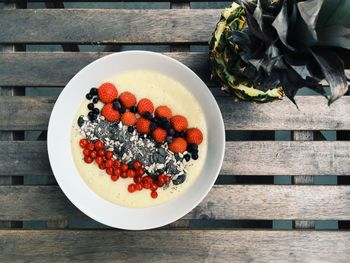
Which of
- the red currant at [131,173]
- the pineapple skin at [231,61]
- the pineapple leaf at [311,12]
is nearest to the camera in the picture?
the pineapple leaf at [311,12]

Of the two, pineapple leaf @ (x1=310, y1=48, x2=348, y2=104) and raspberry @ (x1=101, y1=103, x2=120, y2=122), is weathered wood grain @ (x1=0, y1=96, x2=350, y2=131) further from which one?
pineapple leaf @ (x1=310, y1=48, x2=348, y2=104)

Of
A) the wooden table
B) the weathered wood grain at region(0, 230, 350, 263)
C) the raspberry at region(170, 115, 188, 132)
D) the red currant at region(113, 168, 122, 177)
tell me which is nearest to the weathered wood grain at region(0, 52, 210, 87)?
the wooden table

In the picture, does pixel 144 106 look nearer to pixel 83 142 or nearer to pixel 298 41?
pixel 83 142

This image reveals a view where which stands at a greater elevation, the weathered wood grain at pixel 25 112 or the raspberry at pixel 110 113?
the raspberry at pixel 110 113

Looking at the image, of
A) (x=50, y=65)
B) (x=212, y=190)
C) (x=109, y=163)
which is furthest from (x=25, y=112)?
(x=212, y=190)

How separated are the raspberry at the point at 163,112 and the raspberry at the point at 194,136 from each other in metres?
0.05

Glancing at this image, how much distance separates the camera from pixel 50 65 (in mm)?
900

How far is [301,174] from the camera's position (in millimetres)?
898

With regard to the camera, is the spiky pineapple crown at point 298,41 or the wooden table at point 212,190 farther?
the wooden table at point 212,190

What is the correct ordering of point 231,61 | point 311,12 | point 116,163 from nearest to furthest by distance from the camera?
1. point 311,12
2. point 231,61
3. point 116,163

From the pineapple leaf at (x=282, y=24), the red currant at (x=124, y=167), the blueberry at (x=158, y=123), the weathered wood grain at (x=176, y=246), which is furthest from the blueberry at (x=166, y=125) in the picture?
the pineapple leaf at (x=282, y=24)

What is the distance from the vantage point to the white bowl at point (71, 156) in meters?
0.83

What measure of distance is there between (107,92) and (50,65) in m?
0.15

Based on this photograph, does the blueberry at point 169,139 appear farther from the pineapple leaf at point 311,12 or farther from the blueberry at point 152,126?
the pineapple leaf at point 311,12
